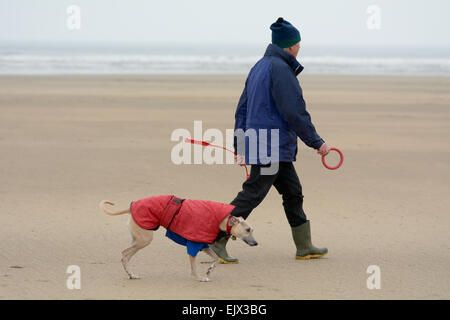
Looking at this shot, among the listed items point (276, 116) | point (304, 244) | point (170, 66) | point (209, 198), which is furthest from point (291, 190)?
point (170, 66)

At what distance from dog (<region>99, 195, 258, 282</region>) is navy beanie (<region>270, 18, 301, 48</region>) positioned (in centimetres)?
142

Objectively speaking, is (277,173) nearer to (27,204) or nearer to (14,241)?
(14,241)

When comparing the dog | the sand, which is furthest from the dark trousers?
the sand

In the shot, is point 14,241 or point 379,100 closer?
point 14,241

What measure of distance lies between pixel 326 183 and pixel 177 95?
15477mm

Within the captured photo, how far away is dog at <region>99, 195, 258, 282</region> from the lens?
5566mm

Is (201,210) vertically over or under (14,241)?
over

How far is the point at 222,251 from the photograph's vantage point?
6266mm

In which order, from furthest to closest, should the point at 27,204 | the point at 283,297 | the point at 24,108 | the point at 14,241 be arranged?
the point at 24,108, the point at 27,204, the point at 14,241, the point at 283,297

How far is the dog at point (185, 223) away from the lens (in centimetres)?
557

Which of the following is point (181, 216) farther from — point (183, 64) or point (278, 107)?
point (183, 64)

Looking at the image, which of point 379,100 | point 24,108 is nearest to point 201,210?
point 24,108

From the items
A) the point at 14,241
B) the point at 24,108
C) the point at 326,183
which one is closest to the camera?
the point at 14,241

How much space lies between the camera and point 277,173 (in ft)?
20.0
